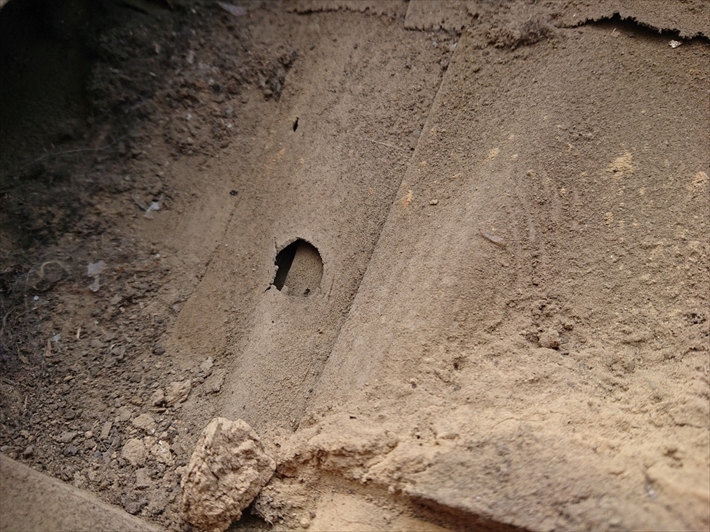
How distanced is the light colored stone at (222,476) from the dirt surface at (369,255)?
0.24 feet

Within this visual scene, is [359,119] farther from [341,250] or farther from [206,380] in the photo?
[206,380]

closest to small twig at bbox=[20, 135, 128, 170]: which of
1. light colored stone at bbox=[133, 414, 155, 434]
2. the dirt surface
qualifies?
the dirt surface

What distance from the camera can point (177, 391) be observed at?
86.4 inches

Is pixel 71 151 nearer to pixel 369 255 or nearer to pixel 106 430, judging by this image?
pixel 106 430

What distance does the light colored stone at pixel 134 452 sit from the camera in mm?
2068

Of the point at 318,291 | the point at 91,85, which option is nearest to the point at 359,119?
the point at 318,291

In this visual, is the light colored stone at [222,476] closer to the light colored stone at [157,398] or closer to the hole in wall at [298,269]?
the light colored stone at [157,398]

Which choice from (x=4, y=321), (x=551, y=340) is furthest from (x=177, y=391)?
(x=551, y=340)

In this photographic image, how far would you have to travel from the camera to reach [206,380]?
221 cm

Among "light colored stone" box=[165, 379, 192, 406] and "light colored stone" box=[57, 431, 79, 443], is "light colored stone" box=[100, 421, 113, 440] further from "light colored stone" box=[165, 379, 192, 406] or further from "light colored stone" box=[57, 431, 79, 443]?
"light colored stone" box=[165, 379, 192, 406]

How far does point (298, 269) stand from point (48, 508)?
105 cm

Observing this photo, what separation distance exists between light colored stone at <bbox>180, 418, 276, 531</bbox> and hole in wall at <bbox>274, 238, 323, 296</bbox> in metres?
0.55

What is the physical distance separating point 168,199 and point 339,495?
1376 millimetres

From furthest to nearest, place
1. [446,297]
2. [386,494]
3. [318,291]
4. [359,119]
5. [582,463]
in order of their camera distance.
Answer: [359,119], [318,291], [446,297], [386,494], [582,463]
